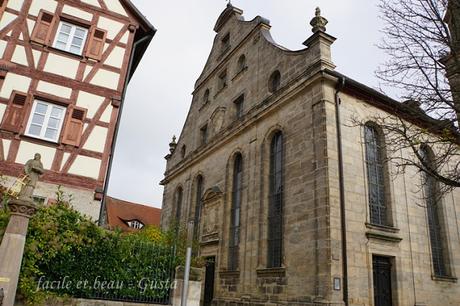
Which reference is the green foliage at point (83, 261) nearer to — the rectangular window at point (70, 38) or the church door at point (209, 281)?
the rectangular window at point (70, 38)

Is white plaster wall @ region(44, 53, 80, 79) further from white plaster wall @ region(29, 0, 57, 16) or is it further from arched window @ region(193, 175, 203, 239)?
arched window @ region(193, 175, 203, 239)

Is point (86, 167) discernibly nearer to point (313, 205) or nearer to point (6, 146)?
point (6, 146)

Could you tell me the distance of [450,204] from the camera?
14.5 meters

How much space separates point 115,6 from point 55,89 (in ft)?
14.0

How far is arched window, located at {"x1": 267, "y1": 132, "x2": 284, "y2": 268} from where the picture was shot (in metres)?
12.4

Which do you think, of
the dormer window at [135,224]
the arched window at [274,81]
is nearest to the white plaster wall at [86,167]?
the arched window at [274,81]

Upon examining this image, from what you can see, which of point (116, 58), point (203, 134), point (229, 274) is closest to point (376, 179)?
point (229, 274)

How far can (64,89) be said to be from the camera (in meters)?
12.2

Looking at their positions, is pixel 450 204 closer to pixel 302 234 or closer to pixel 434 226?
pixel 434 226

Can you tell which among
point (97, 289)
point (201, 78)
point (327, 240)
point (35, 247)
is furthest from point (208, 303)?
point (201, 78)

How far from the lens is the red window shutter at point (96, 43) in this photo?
1287cm

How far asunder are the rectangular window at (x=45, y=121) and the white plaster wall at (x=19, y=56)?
145 centimetres

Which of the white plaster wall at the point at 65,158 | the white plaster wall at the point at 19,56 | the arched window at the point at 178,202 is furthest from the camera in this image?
the arched window at the point at 178,202

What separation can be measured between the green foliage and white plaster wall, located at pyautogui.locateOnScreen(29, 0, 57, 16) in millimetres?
8421
